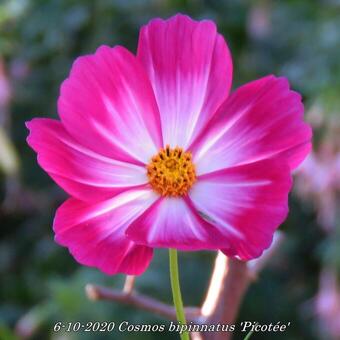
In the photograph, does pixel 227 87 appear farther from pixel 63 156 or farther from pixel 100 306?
pixel 100 306

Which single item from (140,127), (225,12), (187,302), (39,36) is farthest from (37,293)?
(140,127)

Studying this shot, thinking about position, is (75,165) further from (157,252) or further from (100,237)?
(157,252)

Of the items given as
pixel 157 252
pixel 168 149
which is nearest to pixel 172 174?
pixel 168 149

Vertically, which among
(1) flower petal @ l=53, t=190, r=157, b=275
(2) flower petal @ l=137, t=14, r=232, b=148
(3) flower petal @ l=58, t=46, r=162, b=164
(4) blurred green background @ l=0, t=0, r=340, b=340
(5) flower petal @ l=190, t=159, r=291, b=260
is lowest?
(1) flower petal @ l=53, t=190, r=157, b=275

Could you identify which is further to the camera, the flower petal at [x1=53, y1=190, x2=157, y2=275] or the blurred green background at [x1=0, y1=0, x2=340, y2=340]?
the blurred green background at [x1=0, y1=0, x2=340, y2=340]

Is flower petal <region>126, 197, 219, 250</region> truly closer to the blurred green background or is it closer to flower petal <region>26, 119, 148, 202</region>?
flower petal <region>26, 119, 148, 202</region>

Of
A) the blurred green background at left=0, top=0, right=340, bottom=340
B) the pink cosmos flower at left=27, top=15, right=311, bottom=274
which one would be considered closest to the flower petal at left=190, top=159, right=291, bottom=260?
the pink cosmos flower at left=27, top=15, right=311, bottom=274

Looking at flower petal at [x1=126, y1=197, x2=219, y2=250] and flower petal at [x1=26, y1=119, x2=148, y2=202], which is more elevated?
flower petal at [x1=26, y1=119, x2=148, y2=202]
